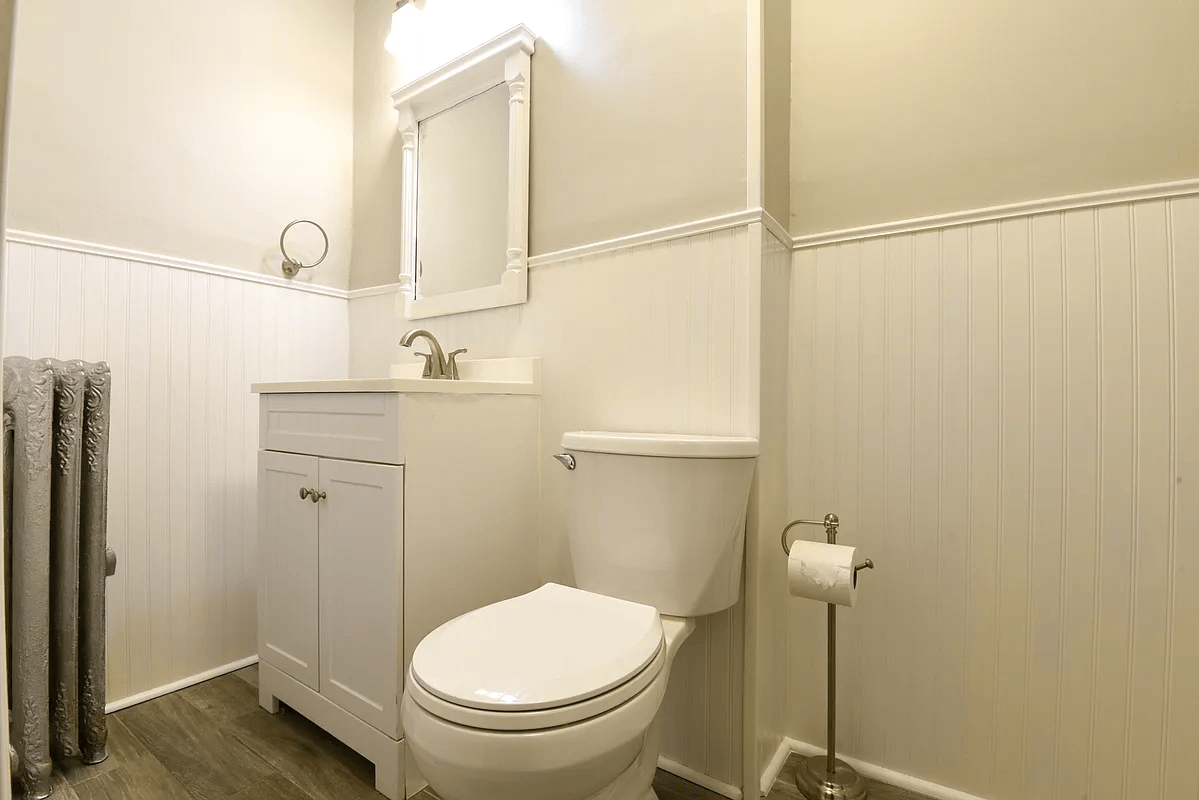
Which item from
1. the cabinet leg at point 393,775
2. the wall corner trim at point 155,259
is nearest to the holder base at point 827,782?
the cabinet leg at point 393,775

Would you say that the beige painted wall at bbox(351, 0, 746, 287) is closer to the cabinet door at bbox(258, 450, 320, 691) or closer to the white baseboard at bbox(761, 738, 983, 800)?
the cabinet door at bbox(258, 450, 320, 691)

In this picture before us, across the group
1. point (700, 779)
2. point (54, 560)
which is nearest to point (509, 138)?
point (54, 560)

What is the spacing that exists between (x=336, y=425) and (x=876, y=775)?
1.47 meters

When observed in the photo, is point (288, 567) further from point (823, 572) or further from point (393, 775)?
point (823, 572)

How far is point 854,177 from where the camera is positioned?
1.49m

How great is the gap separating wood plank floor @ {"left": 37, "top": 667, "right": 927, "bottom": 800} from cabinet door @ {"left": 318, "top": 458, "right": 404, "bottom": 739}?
145 millimetres

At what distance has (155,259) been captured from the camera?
177 cm

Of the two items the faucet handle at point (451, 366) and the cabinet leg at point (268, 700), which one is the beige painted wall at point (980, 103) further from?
the cabinet leg at point (268, 700)

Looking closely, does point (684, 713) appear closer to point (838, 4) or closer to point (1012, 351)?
point (1012, 351)

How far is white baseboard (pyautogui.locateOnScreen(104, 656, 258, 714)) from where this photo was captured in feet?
5.45

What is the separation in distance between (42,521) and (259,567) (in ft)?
1.58

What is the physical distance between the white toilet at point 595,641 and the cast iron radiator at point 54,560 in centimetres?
90

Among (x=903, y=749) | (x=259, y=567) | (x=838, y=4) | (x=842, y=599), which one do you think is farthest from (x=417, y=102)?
(x=903, y=749)

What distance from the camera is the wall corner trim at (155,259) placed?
1562mm
